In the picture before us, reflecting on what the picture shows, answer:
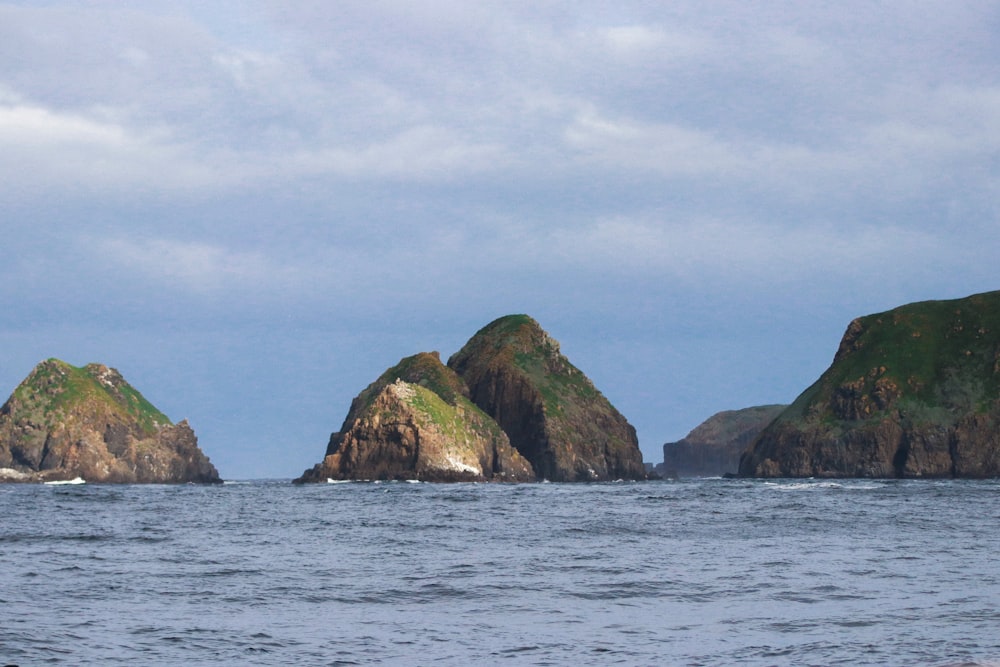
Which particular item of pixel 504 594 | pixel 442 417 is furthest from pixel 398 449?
pixel 504 594

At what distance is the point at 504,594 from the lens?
29.3 meters

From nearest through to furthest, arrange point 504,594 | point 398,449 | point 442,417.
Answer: point 504,594 → point 398,449 → point 442,417

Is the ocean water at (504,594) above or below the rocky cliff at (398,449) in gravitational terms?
below

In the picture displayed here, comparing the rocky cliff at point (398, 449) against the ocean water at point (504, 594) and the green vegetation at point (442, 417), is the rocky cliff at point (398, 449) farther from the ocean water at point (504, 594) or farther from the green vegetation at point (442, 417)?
the ocean water at point (504, 594)

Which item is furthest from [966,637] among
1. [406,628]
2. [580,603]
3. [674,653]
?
[406,628]

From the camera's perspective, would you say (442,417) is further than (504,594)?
Yes

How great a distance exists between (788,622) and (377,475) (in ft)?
532

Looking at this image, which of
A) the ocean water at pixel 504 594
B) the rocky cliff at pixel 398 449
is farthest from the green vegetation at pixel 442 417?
the ocean water at pixel 504 594

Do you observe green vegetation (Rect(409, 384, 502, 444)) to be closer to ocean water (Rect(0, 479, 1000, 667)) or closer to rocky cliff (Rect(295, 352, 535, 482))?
rocky cliff (Rect(295, 352, 535, 482))

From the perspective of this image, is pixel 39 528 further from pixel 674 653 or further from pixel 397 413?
pixel 397 413

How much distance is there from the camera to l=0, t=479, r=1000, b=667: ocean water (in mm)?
20906

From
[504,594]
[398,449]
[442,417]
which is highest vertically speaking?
[442,417]

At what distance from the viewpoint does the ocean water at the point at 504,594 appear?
20906 millimetres

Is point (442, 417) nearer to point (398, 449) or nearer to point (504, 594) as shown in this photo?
point (398, 449)
